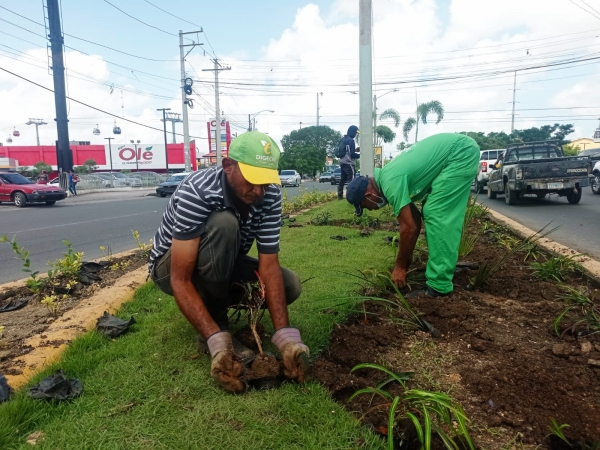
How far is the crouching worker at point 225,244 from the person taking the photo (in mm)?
2027

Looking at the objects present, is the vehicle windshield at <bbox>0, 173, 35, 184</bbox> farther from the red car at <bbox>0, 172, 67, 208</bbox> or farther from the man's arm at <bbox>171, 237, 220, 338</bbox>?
the man's arm at <bbox>171, 237, 220, 338</bbox>

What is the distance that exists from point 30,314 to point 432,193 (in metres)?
3.05

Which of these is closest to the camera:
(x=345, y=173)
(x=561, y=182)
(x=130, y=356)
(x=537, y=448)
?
(x=537, y=448)

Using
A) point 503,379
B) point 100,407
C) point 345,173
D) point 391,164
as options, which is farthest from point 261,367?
point 345,173

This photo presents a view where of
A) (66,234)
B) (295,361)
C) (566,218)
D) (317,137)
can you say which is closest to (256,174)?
(295,361)

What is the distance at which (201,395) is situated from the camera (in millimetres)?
2002

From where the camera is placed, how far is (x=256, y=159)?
6.62 ft

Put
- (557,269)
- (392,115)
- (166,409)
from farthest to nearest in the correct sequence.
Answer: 1. (392,115)
2. (557,269)
3. (166,409)

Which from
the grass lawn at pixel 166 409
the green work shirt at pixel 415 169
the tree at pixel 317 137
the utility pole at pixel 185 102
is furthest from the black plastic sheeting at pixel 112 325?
the tree at pixel 317 137

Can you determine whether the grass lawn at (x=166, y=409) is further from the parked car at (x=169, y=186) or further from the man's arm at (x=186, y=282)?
the parked car at (x=169, y=186)

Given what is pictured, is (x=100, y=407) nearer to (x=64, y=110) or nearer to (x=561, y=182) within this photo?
(x=561, y=182)

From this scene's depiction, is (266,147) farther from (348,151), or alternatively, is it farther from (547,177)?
(547,177)

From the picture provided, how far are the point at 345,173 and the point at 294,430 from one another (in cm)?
1028

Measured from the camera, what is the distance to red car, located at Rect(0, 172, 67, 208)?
56.0 feet
